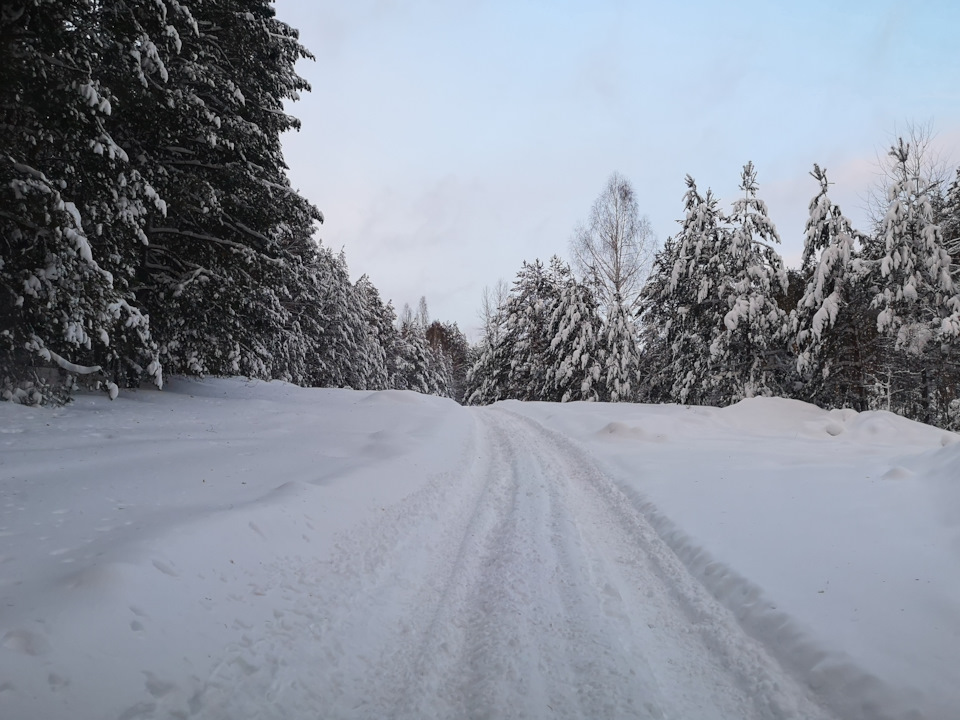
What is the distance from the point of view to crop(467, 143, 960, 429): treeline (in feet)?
38.4

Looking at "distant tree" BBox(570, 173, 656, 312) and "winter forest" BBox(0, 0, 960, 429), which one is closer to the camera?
"winter forest" BBox(0, 0, 960, 429)

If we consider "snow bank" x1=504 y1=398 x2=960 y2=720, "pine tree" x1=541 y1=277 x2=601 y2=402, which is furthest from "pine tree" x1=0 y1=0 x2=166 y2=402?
"pine tree" x1=541 y1=277 x2=601 y2=402

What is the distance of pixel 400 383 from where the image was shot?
37.4 metres

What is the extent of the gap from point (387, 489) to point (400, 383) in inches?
1255

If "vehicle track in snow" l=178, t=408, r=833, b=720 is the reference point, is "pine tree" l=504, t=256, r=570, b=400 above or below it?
above

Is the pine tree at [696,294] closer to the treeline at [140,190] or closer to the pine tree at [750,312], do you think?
the pine tree at [750,312]

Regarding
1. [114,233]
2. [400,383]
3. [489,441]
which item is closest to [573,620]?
[489,441]

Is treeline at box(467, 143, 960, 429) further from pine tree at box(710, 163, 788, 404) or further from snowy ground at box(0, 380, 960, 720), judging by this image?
snowy ground at box(0, 380, 960, 720)

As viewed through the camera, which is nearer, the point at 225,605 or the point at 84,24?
the point at 225,605

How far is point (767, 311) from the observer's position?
589 inches

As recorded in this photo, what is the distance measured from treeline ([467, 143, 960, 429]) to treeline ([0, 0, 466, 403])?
13426mm

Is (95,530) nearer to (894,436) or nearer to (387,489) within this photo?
(387,489)

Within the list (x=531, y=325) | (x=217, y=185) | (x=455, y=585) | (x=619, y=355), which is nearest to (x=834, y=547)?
(x=455, y=585)

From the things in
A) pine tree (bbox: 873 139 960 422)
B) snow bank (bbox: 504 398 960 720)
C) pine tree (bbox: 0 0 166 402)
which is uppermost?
pine tree (bbox: 873 139 960 422)
